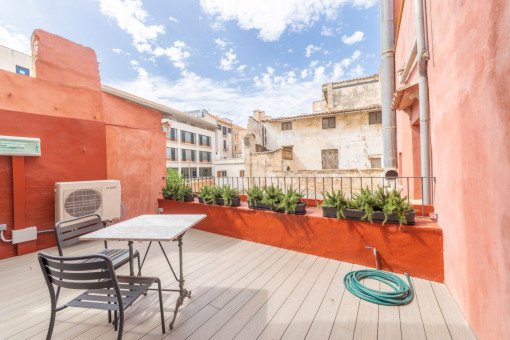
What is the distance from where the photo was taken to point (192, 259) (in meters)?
3.45

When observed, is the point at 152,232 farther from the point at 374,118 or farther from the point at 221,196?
the point at 374,118

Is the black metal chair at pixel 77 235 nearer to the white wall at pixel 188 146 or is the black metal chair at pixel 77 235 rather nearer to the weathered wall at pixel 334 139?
the weathered wall at pixel 334 139

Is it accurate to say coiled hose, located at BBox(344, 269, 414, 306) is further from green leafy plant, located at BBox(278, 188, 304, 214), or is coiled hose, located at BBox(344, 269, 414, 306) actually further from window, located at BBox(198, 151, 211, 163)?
window, located at BBox(198, 151, 211, 163)

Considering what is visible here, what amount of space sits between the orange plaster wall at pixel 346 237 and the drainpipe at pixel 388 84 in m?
5.27

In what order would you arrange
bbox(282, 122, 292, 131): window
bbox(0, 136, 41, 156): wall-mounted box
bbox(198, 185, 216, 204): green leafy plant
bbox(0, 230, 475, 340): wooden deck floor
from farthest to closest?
1. bbox(282, 122, 292, 131): window
2. bbox(198, 185, 216, 204): green leafy plant
3. bbox(0, 136, 41, 156): wall-mounted box
4. bbox(0, 230, 475, 340): wooden deck floor

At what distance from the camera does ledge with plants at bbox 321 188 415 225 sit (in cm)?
274

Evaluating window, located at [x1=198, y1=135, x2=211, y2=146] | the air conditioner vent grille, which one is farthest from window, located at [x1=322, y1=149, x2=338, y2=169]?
window, located at [x1=198, y1=135, x2=211, y2=146]

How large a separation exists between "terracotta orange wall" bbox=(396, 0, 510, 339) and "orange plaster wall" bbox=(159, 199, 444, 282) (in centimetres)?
19

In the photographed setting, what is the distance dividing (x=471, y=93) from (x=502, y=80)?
446 millimetres

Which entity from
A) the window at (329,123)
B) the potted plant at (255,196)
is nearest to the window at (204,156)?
the window at (329,123)

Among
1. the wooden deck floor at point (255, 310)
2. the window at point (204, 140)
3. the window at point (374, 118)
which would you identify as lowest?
the wooden deck floor at point (255, 310)

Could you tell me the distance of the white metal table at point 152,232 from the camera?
1928 mm

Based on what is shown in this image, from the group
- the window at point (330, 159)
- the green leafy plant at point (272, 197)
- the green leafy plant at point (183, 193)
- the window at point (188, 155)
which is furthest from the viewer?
the window at point (188, 155)

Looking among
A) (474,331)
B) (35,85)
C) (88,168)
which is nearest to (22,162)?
(88,168)
